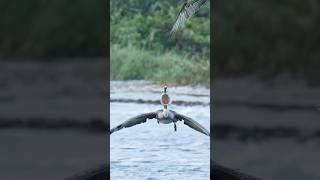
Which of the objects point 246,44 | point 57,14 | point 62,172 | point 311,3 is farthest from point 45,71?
point 311,3

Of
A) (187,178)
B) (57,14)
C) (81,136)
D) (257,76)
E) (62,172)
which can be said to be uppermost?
(57,14)

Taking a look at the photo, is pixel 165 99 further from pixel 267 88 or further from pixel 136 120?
pixel 267 88

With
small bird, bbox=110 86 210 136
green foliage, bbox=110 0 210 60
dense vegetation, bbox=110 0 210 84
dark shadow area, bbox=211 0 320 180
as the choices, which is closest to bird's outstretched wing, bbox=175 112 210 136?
small bird, bbox=110 86 210 136

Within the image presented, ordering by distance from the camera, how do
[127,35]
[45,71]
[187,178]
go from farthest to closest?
1. [127,35]
2. [187,178]
3. [45,71]

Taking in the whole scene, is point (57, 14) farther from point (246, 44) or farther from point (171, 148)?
point (171, 148)

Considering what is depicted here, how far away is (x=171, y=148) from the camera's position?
5406 mm

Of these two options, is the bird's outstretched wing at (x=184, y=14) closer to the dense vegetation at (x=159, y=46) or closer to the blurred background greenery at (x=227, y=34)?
the dense vegetation at (x=159, y=46)

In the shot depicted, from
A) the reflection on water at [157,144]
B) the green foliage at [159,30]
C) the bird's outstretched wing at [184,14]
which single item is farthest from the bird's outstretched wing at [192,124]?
the bird's outstretched wing at [184,14]

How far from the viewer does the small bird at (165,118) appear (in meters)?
5.06

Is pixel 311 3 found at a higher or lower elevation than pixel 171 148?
higher

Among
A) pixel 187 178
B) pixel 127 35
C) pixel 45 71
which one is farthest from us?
pixel 127 35

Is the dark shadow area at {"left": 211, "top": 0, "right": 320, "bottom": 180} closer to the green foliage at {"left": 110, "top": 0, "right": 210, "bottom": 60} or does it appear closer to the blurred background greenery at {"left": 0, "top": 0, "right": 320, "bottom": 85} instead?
the blurred background greenery at {"left": 0, "top": 0, "right": 320, "bottom": 85}

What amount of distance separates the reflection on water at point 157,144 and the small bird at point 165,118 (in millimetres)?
123

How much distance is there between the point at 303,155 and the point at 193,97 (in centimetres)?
230
